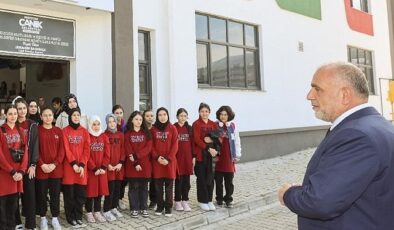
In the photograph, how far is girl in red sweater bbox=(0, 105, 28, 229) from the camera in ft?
17.4

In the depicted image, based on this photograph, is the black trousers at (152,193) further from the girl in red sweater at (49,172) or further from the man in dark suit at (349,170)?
the man in dark suit at (349,170)

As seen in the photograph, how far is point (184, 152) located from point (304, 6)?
9.17m

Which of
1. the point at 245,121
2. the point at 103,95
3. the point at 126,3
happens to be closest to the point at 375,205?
the point at 103,95

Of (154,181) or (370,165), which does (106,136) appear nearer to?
(154,181)

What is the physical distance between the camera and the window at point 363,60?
55.2ft

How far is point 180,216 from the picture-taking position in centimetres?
655

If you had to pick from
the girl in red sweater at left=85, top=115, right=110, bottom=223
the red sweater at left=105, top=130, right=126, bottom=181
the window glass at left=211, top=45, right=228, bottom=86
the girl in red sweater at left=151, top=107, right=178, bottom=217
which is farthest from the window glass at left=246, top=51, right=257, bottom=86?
the girl in red sweater at left=85, top=115, right=110, bottom=223

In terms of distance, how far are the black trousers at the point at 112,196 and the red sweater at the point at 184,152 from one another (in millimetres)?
1029

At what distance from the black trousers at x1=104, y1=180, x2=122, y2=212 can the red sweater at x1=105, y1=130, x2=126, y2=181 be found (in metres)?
0.10

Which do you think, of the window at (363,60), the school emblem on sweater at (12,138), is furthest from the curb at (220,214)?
the window at (363,60)

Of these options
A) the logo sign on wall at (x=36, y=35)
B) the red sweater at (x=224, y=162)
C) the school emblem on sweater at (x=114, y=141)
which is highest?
the logo sign on wall at (x=36, y=35)

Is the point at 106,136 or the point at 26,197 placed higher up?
the point at 106,136

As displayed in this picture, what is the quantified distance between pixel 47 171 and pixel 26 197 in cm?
42

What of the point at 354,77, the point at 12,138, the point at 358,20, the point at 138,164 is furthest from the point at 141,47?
the point at 358,20
